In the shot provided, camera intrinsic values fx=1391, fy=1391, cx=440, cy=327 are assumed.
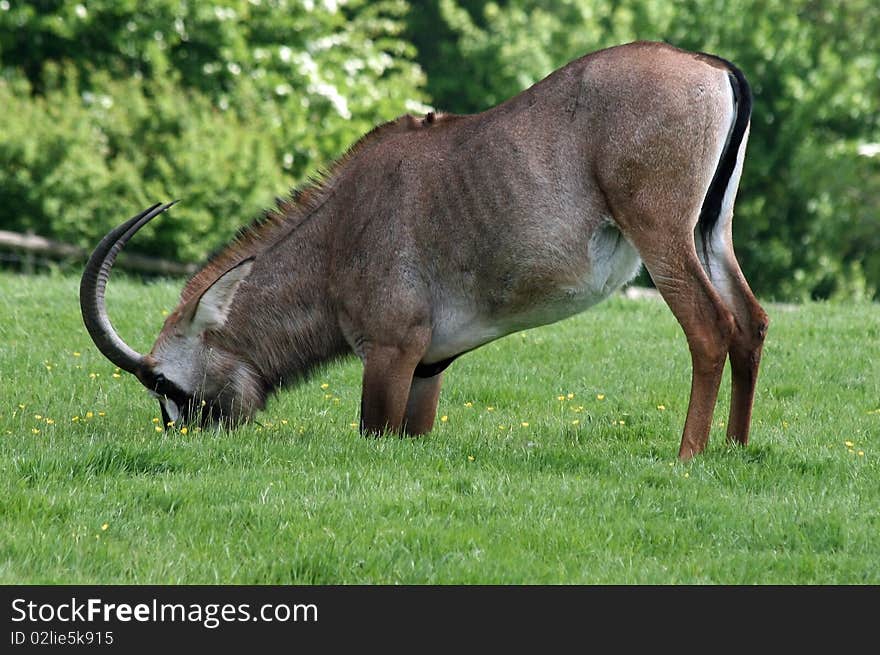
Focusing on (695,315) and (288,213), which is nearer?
(695,315)

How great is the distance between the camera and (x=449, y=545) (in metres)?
6.09

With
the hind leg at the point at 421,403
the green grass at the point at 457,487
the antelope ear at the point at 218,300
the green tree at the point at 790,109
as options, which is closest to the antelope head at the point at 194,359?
the antelope ear at the point at 218,300

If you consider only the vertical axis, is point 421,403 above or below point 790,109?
below

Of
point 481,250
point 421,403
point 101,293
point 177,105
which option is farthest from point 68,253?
point 481,250

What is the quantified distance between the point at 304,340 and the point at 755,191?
73.3ft

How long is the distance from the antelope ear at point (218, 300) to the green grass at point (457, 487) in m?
0.75

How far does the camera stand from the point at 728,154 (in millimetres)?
8008

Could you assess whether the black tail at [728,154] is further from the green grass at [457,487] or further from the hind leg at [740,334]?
the green grass at [457,487]

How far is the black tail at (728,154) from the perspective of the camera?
25.9 feet

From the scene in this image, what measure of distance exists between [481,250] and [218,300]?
171cm

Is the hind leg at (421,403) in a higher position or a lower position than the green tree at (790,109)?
lower

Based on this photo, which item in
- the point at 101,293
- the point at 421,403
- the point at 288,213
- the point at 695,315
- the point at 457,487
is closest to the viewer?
the point at 457,487

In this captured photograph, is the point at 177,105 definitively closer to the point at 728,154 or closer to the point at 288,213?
the point at 288,213
